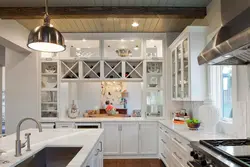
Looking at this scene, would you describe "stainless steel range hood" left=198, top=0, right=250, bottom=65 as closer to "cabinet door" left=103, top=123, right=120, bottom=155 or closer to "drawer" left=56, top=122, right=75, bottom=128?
"cabinet door" left=103, top=123, right=120, bottom=155

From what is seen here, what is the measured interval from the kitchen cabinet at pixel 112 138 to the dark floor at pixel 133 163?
20 centimetres

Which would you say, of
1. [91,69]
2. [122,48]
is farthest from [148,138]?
[122,48]

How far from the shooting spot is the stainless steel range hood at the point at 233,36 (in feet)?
5.49

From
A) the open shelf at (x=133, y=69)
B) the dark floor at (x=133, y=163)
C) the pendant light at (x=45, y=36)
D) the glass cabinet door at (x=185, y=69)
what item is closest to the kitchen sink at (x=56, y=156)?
the pendant light at (x=45, y=36)

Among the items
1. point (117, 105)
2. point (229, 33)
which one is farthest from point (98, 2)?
point (117, 105)

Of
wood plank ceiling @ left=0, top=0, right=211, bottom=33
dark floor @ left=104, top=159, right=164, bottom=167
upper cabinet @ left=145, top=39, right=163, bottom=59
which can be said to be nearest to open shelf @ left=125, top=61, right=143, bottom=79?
upper cabinet @ left=145, top=39, right=163, bottom=59

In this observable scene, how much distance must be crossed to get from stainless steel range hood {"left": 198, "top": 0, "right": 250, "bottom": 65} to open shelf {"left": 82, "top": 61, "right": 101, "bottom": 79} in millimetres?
2987

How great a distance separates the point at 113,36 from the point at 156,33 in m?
0.93

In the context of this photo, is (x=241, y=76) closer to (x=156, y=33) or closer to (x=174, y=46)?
(x=174, y=46)

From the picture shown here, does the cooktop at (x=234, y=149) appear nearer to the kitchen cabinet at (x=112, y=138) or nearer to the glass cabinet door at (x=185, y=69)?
the glass cabinet door at (x=185, y=69)

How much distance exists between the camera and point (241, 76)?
2729 mm

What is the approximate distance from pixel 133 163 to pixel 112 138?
25.7 inches

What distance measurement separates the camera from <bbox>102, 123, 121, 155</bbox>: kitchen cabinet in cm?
491

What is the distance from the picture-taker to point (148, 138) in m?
4.95
